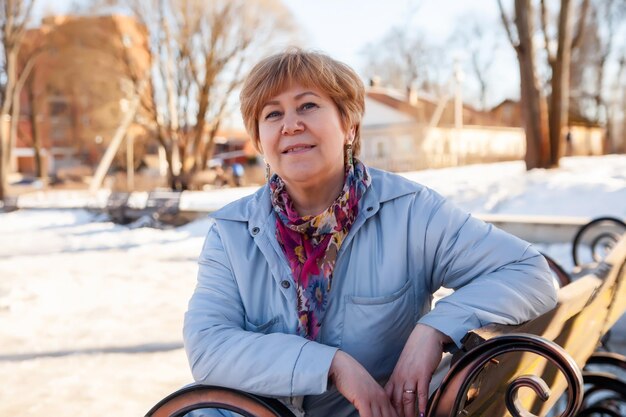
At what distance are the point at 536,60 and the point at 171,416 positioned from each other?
12258mm

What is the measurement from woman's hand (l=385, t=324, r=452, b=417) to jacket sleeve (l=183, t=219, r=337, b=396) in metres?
0.20

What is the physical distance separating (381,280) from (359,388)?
1.21ft

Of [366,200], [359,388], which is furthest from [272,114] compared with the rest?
[359,388]


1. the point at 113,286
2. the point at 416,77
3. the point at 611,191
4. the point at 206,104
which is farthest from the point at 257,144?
the point at 416,77

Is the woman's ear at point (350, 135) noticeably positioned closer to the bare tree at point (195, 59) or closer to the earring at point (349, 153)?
the earring at point (349, 153)

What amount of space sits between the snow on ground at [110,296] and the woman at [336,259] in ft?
6.45

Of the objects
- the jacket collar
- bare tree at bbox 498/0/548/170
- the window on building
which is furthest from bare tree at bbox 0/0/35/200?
the window on building

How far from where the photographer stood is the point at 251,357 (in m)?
1.64

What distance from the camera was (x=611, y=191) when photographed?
942 centimetres

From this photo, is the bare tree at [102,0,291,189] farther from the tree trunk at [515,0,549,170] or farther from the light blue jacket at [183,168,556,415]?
the light blue jacket at [183,168,556,415]

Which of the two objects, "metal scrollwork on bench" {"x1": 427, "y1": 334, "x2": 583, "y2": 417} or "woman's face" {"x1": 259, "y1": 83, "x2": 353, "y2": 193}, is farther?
"woman's face" {"x1": 259, "y1": 83, "x2": 353, "y2": 193}

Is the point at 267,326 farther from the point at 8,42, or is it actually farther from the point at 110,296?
the point at 8,42

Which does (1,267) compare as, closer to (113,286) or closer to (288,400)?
(113,286)

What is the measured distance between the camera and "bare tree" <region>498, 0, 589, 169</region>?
476 inches
